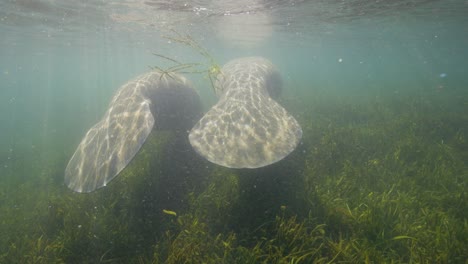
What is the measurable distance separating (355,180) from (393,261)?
10.7ft

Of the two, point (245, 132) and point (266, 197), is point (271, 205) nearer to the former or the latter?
point (266, 197)

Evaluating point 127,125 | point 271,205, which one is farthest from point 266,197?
point 127,125

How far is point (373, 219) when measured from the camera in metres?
5.37

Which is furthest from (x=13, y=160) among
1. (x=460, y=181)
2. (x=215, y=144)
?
(x=460, y=181)

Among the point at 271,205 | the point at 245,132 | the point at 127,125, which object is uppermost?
the point at 127,125

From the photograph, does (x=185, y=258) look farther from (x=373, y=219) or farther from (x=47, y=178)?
(x=47, y=178)

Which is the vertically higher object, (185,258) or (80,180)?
(80,180)

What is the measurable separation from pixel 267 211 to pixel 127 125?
12.4 ft

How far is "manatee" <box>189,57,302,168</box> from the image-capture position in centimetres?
556

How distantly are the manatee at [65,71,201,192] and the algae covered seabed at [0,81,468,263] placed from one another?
1093 millimetres

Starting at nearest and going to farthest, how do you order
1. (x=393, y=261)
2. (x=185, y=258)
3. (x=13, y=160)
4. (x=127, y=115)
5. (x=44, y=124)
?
1. (x=393, y=261)
2. (x=185, y=258)
3. (x=127, y=115)
4. (x=13, y=160)
5. (x=44, y=124)

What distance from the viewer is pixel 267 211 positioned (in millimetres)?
6055

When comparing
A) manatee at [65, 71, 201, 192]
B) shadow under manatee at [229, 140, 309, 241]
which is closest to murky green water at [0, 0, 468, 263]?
shadow under manatee at [229, 140, 309, 241]

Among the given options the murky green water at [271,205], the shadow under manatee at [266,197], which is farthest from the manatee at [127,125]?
the shadow under manatee at [266,197]
